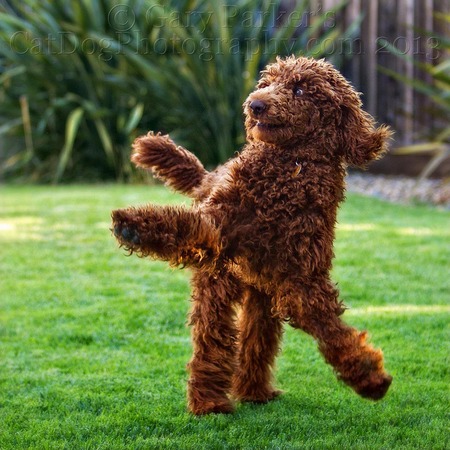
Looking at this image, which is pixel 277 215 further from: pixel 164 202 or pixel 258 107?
pixel 164 202

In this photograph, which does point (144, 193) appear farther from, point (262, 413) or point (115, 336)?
point (262, 413)

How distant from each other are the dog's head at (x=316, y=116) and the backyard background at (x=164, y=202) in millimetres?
946

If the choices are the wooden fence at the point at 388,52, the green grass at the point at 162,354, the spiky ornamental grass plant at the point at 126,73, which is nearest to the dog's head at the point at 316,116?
the green grass at the point at 162,354

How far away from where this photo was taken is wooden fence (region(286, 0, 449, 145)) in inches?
427

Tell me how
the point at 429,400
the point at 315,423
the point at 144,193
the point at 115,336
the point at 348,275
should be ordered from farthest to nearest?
the point at 144,193 < the point at 348,275 < the point at 115,336 < the point at 429,400 < the point at 315,423

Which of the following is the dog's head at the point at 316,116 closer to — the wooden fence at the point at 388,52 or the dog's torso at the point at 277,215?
the dog's torso at the point at 277,215

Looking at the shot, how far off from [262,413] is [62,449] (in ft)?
2.37

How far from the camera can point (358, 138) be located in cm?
282

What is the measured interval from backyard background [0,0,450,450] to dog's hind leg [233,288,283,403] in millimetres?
74

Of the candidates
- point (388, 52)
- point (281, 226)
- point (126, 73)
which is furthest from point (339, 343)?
point (388, 52)

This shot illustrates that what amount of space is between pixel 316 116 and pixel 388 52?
8.77m

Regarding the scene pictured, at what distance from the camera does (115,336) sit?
4156mm

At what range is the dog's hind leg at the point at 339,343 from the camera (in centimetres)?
262

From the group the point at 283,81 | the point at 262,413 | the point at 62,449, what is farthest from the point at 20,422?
the point at 283,81
